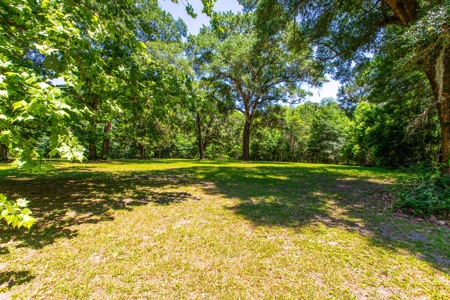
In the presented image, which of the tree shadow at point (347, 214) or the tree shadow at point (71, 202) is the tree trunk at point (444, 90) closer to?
the tree shadow at point (347, 214)

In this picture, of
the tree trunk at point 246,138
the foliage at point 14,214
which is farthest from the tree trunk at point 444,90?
the tree trunk at point 246,138

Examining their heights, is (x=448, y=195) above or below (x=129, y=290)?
above

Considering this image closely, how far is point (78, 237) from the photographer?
261 centimetres

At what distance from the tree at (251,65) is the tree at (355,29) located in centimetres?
96

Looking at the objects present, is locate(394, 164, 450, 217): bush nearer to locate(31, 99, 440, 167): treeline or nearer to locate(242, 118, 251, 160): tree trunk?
locate(31, 99, 440, 167): treeline

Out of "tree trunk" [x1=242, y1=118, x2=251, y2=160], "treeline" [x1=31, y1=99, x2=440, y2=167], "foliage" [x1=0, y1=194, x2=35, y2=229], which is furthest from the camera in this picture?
"tree trunk" [x1=242, y1=118, x2=251, y2=160]

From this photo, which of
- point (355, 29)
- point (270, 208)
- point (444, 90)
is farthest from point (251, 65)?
point (270, 208)

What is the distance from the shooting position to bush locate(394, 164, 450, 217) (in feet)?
11.4

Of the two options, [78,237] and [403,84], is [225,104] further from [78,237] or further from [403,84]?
[78,237]

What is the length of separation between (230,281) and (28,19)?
4.17 meters

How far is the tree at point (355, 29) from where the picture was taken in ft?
15.8

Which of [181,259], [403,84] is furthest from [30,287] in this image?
[403,84]

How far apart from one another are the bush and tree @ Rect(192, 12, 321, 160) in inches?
233

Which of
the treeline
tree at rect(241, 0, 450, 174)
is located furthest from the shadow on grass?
tree at rect(241, 0, 450, 174)
